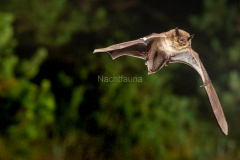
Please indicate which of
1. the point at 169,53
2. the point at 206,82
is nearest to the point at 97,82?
the point at 169,53

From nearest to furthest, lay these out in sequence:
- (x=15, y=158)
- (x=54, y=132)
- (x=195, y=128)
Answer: (x=15, y=158) → (x=54, y=132) → (x=195, y=128)

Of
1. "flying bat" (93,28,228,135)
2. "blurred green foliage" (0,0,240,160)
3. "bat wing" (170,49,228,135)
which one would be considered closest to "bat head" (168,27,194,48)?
"flying bat" (93,28,228,135)

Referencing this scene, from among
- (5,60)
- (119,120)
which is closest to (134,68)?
(119,120)

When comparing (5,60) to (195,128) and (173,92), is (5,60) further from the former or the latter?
(195,128)

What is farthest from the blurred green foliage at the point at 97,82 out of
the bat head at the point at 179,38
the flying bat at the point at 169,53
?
the bat head at the point at 179,38

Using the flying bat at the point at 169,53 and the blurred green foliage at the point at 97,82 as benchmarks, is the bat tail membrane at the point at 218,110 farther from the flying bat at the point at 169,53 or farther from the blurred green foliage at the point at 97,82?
the blurred green foliage at the point at 97,82

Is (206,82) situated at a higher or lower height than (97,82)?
lower

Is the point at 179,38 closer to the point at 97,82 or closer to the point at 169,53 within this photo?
the point at 169,53
